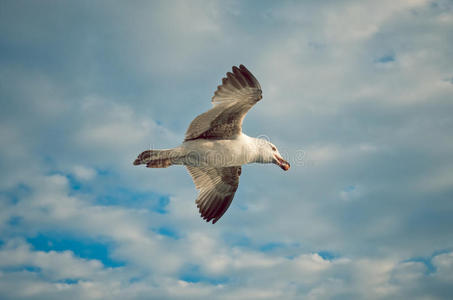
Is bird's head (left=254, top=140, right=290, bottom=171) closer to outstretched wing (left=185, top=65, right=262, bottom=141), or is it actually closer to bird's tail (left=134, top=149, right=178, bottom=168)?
outstretched wing (left=185, top=65, right=262, bottom=141)

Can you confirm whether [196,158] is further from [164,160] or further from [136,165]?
[136,165]

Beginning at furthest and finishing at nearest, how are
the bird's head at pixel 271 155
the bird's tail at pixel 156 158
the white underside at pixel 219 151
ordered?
1. the bird's head at pixel 271 155
2. the white underside at pixel 219 151
3. the bird's tail at pixel 156 158

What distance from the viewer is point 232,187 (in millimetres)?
14422

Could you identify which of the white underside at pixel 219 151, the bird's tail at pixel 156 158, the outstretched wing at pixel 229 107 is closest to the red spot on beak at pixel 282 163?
the white underside at pixel 219 151

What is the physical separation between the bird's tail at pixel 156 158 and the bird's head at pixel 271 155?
253 centimetres

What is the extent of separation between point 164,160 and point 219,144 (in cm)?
158

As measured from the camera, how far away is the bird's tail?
1195cm

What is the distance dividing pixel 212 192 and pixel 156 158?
2992mm

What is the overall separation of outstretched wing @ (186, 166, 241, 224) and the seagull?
1024 mm

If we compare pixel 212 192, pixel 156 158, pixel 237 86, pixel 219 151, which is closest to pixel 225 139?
pixel 219 151

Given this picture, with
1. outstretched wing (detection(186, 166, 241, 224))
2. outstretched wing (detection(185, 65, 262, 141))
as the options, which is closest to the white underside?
outstretched wing (detection(185, 65, 262, 141))

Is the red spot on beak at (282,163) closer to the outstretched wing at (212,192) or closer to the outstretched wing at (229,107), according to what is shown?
the outstretched wing at (229,107)

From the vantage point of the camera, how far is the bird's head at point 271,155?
12766 millimetres

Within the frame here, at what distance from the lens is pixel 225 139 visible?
483 inches
